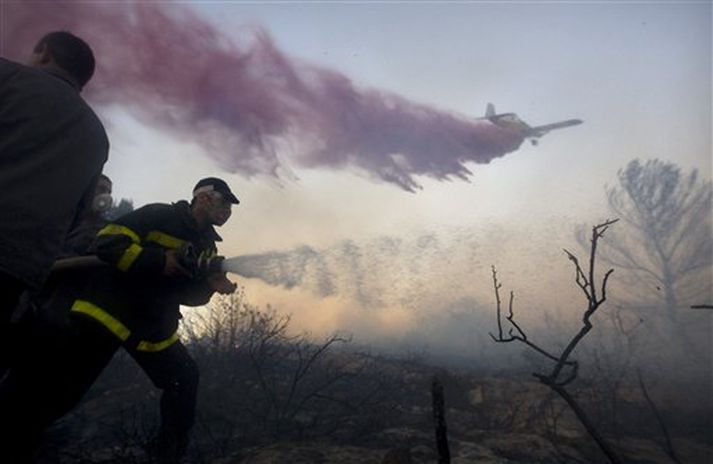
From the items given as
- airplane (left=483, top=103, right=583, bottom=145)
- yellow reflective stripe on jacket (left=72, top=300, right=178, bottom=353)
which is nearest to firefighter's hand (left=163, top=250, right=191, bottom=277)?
yellow reflective stripe on jacket (left=72, top=300, right=178, bottom=353)

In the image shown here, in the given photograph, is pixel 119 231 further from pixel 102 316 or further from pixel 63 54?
pixel 63 54

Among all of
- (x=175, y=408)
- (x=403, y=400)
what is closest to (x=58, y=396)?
(x=175, y=408)

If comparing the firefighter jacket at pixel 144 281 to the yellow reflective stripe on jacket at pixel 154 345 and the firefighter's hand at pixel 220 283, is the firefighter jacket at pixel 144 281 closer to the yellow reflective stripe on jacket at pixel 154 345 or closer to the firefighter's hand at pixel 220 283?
the yellow reflective stripe on jacket at pixel 154 345

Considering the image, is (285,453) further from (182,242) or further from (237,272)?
(182,242)

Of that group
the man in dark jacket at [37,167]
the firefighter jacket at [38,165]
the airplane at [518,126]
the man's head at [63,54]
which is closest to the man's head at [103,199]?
the man's head at [63,54]

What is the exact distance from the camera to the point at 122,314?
3.09 meters

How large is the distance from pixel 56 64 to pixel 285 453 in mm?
3048

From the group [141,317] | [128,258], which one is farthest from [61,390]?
[128,258]

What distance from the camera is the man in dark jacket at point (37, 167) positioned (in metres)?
1.70

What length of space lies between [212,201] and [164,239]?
575 mm

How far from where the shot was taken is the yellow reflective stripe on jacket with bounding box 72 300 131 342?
298 cm

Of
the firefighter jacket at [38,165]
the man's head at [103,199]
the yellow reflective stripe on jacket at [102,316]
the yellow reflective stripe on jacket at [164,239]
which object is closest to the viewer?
the firefighter jacket at [38,165]

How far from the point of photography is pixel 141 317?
328 centimetres

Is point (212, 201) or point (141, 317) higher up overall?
point (212, 201)
